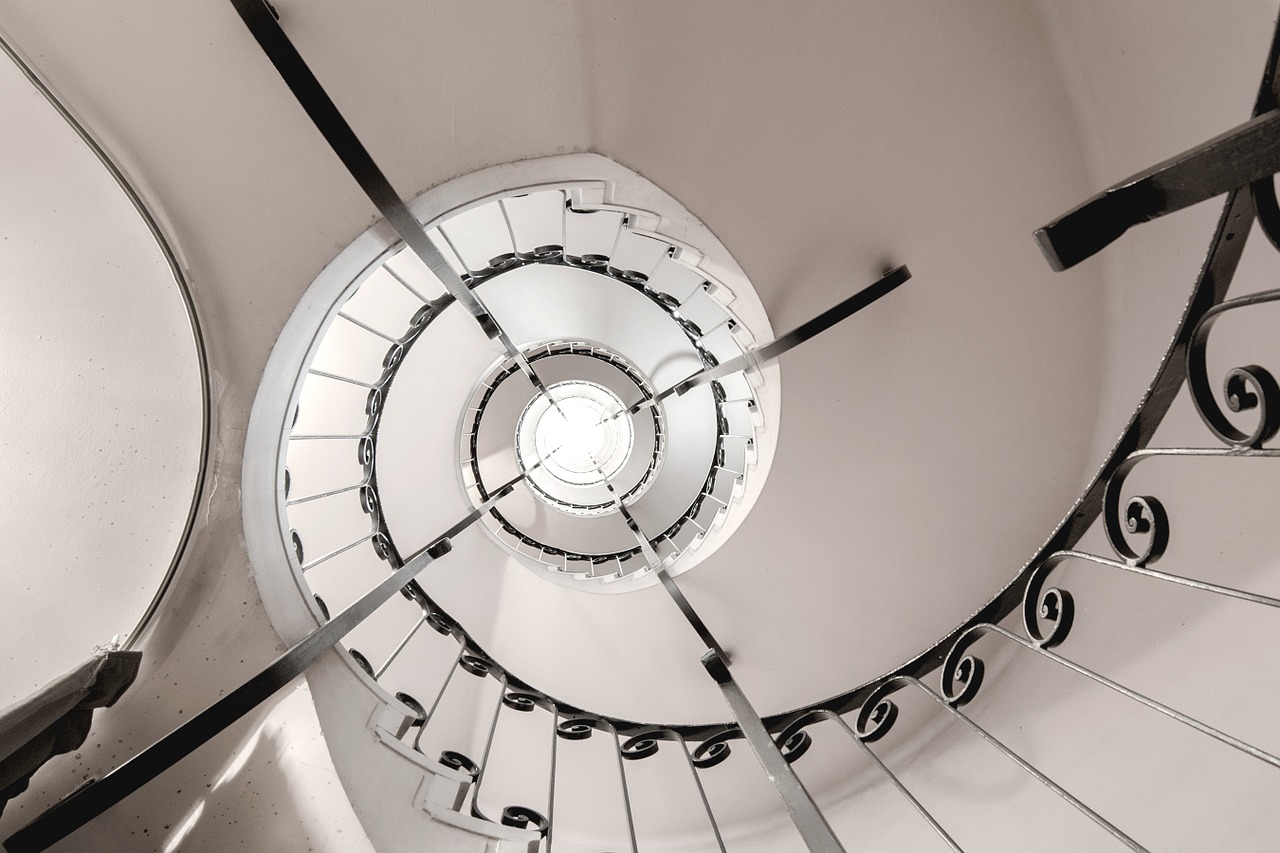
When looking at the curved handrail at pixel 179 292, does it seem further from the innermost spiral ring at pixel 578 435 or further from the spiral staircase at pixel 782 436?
the innermost spiral ring at pixel 578 435

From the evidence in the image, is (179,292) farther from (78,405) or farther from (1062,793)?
(1062,793)

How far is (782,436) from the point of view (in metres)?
3.84

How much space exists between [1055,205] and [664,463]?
21.1 ft

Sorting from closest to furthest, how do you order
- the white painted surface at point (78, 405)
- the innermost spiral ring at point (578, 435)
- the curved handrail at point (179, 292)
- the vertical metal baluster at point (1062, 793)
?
the vertical metal baluster at point (1062, 793) < the curved handrail at point (179, 292) < the white painted surface at point (78, 405) < the innermost spiral ring at point (578, 435)

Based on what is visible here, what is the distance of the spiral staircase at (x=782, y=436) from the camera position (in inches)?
76.5

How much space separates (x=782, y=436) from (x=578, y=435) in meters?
5.88

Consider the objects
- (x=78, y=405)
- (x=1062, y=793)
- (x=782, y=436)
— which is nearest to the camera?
(x=1062, y=793)

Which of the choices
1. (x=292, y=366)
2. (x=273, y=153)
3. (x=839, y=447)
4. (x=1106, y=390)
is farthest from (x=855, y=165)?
(x=292, y=366)

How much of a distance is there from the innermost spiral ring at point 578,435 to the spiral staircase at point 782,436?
344 cm

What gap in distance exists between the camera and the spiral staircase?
76.5 inches

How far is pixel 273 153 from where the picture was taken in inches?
84.9

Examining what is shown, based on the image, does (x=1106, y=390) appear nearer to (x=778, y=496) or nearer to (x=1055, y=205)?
(x=1055, y=205)

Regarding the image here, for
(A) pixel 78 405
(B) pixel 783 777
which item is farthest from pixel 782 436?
(A) pixel 78 405

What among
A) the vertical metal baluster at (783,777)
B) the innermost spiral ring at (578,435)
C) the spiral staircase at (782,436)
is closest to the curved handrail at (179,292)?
the spiral staircase at (782,436)
